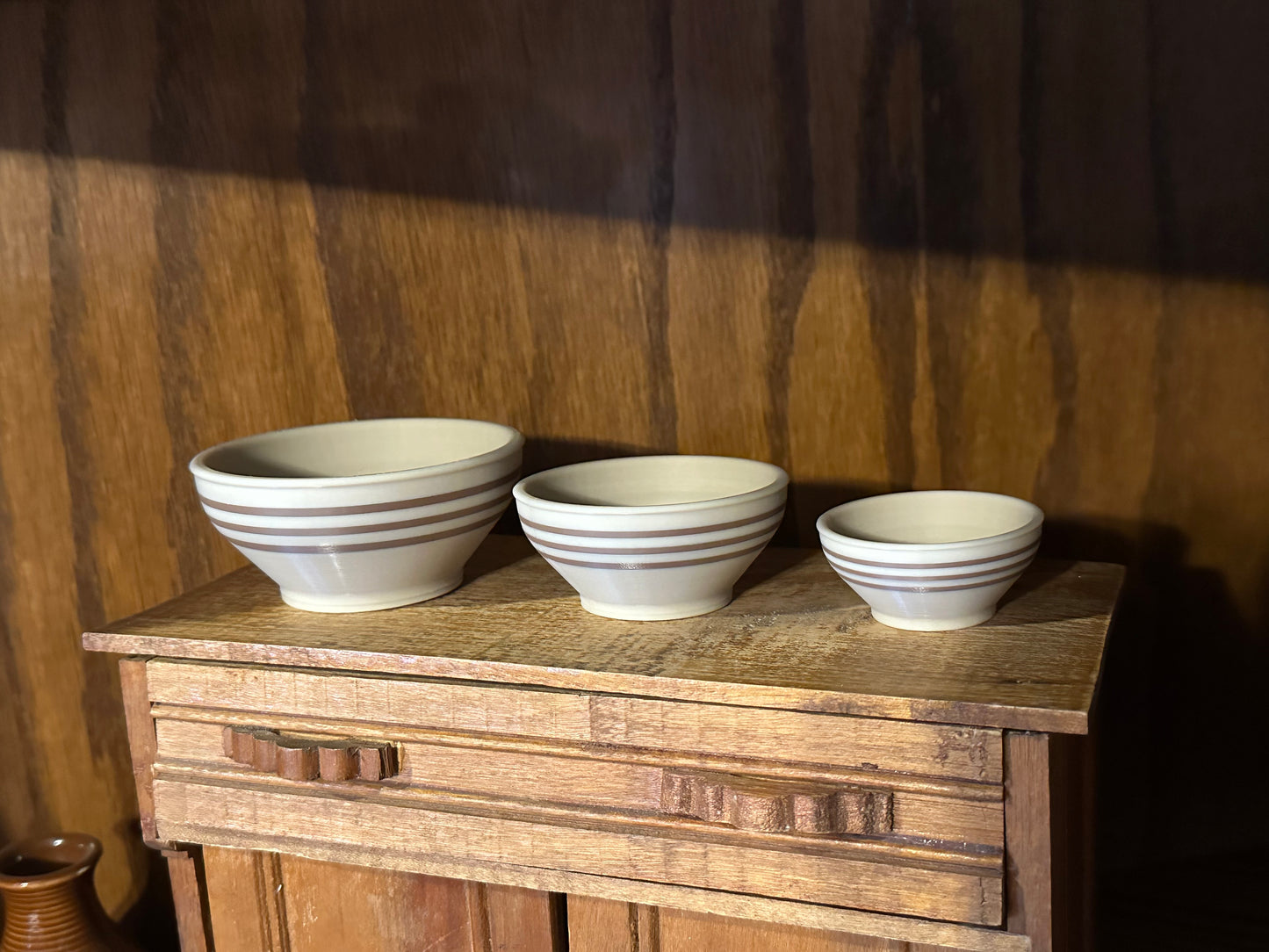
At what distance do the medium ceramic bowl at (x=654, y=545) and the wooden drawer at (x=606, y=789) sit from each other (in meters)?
0.10

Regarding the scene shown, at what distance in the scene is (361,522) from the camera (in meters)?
0.89

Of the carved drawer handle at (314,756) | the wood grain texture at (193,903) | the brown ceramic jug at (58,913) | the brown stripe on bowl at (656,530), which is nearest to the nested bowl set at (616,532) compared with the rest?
the brown stripe on bowl at (656,530)

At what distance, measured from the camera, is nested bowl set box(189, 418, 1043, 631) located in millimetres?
831

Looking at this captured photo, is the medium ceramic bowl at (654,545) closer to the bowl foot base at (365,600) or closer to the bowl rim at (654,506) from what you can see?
the bowl rim at (654,506)

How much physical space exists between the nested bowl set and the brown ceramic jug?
0.42m

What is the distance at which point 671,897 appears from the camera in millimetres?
814

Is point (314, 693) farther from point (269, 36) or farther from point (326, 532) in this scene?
point (269, 36)

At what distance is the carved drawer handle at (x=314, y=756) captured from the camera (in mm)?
874

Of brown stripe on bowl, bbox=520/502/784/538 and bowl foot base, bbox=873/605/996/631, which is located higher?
brown stripe on bowl, bbox=520/502/784/538

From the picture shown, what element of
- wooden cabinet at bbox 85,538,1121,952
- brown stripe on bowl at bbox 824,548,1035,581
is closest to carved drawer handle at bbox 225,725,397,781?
wooden cabinet at bbox 85,538,1121,952

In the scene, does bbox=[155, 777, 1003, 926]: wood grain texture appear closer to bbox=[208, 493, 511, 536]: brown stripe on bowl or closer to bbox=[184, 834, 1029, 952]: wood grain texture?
bbox=[184, 834, 1029, 952]: wood grain texture

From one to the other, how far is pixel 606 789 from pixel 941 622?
25 cm

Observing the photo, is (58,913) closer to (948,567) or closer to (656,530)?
(656,530)

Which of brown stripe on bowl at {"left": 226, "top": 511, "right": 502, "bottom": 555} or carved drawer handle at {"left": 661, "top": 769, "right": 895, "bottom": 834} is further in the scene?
brown stripe on bowl at {"left": 226, "top": 511, "right": 502, "bottom": 555}
